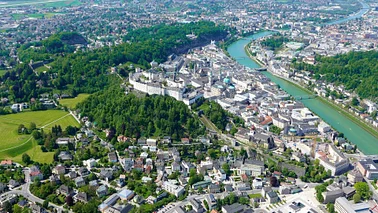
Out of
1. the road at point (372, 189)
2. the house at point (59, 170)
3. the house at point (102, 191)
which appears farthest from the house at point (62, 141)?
the road at point (372, 189)

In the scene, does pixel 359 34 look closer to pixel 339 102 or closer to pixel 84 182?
pixel 339 102

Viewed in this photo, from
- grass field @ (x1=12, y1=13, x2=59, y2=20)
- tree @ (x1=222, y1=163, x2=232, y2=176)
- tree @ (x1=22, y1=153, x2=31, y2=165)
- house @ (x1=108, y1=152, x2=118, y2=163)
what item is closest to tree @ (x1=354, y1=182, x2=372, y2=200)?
tree @ (x1=222, y1=163, x2=232, y2=176)

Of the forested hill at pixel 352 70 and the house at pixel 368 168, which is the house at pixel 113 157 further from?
the forested hill at pixel 352 70

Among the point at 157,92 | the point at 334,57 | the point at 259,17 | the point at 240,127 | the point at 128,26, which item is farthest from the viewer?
the point at 259,17

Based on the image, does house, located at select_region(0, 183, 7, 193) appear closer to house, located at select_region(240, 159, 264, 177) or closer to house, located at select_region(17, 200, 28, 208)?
house, located at select_region(17, 200, 28, 208)

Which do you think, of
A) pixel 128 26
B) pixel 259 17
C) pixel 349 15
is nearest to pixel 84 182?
pixel 128 26
